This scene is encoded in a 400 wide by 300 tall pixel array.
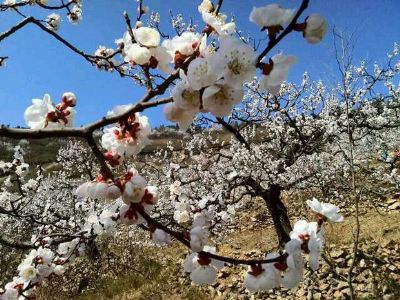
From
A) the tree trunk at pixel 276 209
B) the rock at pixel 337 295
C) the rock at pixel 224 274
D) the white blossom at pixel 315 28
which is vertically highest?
the tree trunk at pixel 276 209

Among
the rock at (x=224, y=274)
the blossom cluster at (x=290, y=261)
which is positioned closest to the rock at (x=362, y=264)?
the rock at (x=224, y=274)

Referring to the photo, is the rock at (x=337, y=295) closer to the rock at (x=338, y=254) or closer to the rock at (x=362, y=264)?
the rock at (x=362, y=264)

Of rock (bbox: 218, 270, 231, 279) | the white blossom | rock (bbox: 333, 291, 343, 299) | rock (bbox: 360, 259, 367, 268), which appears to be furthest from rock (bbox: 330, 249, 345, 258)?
the white blossom

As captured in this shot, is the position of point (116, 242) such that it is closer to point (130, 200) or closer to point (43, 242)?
point (43, 242)

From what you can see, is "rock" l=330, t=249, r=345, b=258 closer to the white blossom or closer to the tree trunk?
the tree trunk

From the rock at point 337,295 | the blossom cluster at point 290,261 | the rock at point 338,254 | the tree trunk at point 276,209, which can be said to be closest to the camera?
the blossom cluster at point 290,261

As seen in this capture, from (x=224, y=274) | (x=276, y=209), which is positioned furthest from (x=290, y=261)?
(x=224, y=274)

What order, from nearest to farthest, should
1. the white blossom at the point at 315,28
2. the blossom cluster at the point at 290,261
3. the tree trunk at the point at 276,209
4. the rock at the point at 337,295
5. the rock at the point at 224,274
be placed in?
the white blossom at the point at 315,28 → the blossom cluster at the point at 290,261 → the rock at the point at 337,295 → the tree trunk at the point at 276,209 → the rock at the point at 224,274

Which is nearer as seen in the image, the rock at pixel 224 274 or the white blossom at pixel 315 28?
the white blossom at pixel 315 28

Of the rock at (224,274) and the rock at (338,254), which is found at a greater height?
the rock at (338,254)

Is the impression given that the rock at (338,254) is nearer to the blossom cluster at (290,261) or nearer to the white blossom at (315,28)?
the blossom cluster at (290,261)

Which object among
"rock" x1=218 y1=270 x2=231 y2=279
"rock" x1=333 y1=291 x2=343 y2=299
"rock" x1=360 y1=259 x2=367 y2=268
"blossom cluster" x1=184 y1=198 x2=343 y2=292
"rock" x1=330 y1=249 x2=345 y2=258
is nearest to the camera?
"blossom cluster" x1=184 y1=198 x2=343 y2=292

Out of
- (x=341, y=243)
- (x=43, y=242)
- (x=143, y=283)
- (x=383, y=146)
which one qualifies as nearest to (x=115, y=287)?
(x=143, y=283)

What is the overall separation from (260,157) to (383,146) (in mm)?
5190
